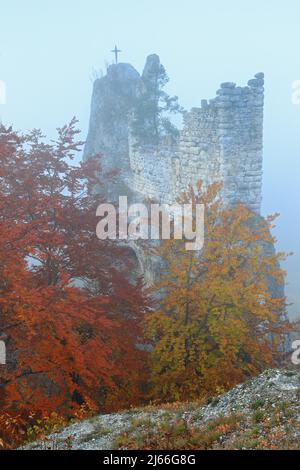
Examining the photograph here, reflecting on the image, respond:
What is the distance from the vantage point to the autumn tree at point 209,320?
16.5 m

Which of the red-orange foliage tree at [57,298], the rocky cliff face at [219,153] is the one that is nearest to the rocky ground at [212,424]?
the red-orange foliage tree at [57,298]

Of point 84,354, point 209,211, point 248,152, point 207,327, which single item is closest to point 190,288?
point 207,327

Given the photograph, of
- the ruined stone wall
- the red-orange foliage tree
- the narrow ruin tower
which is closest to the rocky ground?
the red-orange foliage tree

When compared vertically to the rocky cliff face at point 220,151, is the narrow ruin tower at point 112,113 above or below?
above

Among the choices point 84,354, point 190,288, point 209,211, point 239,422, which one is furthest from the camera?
point 209,211

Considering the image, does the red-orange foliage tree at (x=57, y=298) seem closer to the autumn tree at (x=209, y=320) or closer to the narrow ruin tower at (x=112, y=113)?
the autumn tree at (x=209, y=320)

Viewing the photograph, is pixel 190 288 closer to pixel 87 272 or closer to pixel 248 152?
pixel 87 272

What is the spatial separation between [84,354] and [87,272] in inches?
148

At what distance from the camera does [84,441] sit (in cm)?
1275

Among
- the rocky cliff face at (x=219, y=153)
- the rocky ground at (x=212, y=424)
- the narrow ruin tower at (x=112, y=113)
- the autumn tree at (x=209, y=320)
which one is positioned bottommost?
the rocky ground at (x=212, y=424)

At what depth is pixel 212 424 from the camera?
12266 millimetres

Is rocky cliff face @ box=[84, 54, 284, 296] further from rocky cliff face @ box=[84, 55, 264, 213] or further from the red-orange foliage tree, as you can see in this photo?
the red-orange foliage tree

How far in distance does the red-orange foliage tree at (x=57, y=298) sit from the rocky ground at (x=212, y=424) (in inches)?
52.6

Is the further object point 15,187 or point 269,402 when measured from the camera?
point 15,187
